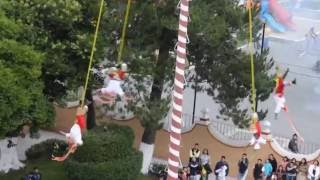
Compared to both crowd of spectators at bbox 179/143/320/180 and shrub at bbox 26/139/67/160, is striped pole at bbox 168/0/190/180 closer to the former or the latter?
crowd of spectators at bbox 179/143/320/180

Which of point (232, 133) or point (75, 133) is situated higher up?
point (75, 133)

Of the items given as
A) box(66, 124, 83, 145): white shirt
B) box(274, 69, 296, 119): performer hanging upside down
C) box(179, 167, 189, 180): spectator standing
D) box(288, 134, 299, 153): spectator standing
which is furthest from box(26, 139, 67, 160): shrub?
box(274, 69, 296, 119): performer hanging upside down

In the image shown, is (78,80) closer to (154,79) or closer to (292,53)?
(154,79)

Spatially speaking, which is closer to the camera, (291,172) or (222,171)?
(291,172)

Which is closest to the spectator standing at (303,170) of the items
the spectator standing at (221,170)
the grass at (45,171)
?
the spectator standing at (221,170)

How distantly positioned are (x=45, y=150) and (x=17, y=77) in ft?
26.2

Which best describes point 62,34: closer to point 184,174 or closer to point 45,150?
point 184,174

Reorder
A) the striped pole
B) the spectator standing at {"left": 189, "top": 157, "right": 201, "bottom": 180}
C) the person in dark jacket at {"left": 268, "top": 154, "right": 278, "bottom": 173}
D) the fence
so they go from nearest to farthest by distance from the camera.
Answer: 1. the striped pole
2. the spectator standing at {"left": 189, "top": 157, "right": 201, "bottom": 180}
3. the person in dark jacket at {"left": 268, "top": 154, "right": 278, "bottom": 173}
4. the fence

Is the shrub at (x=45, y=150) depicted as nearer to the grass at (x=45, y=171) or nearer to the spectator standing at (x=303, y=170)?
the grass at (x=45, y=171)

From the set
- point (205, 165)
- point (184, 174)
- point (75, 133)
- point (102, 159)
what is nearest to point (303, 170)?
point (205, 165)

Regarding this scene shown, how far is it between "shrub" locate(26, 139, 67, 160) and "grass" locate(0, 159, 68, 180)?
347mm

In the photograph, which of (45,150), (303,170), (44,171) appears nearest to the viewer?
(303,170)

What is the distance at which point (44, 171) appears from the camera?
78.2ft

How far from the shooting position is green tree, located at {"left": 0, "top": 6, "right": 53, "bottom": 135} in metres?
18.0
